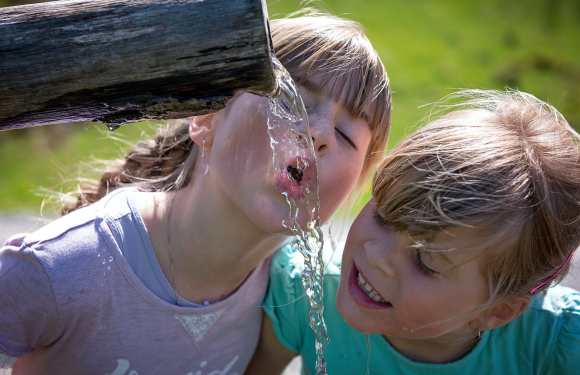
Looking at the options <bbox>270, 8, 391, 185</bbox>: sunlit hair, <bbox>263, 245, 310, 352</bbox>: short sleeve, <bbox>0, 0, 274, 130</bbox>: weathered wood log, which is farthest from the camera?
<bbox>263, 245, 310, 352</bbox>: short sleeve

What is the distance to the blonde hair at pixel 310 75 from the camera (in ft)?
6.47

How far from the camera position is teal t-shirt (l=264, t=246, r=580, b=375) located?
2.15 metres

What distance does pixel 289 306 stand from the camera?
235 centimetres

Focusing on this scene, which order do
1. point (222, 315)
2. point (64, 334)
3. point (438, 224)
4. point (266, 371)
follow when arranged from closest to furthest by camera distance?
point (438, 224) → point (64, 334) → point (222, 315) → point (266, 371)

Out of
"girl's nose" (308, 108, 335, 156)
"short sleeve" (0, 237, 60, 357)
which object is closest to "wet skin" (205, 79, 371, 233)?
"girl's nose" (308, 108, 335, 156)

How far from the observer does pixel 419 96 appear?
6.14 m

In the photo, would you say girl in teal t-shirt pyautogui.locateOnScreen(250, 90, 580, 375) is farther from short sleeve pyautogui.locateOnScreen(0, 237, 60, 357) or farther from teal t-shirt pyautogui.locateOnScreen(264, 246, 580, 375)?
short sleeve pyautogui.locateOnScreen(0, 237, 60, 357)

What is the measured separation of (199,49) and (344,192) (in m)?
0.95

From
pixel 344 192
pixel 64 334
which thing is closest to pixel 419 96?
pixel 344 192

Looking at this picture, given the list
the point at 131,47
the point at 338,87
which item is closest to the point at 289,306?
the point at 338,87

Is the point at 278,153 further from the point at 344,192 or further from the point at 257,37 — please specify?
the point at 257,37

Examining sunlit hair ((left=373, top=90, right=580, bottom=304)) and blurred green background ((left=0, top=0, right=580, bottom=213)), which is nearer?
sunlit hair ((left=373, top=90, right=580, bottom=304))

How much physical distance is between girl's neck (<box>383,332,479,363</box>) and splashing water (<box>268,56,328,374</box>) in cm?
50

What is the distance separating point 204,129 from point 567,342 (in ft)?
5.41
